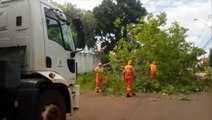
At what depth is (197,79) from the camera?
21453 millimetres

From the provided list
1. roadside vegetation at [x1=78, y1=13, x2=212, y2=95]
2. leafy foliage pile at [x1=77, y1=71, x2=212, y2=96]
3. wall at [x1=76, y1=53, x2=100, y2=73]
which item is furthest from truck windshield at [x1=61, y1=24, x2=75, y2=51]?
wall at [x1=76, y1=53, x2=100, y2=73]

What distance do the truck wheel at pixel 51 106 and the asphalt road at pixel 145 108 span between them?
3.39 m

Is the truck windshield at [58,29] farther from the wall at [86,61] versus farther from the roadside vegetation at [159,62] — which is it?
the wall at [86,61]

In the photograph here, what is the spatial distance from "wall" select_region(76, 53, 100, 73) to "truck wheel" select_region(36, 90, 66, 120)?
92.6 feet

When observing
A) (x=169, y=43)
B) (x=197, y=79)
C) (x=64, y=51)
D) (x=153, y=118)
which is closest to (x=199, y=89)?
(x=197, y=79)

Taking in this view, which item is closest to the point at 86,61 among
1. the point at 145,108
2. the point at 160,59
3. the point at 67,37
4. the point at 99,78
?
the point at 160,59

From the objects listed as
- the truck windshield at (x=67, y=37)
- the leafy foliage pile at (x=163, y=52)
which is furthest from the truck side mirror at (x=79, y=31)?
the leafy foliage pile at (x=163, y=52)

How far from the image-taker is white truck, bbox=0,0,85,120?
715 cm

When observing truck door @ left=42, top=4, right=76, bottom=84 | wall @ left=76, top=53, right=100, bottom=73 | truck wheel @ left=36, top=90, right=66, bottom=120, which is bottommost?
truck wheel @ left=36, top=90, right=66, bottom=120

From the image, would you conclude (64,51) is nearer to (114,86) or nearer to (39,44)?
(39,44)

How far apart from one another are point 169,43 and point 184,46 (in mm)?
1162

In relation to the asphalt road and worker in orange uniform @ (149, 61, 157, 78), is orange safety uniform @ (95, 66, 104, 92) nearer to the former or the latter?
the asphalt road

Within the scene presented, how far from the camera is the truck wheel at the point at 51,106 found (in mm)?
7445

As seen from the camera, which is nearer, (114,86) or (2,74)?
(2,74)
